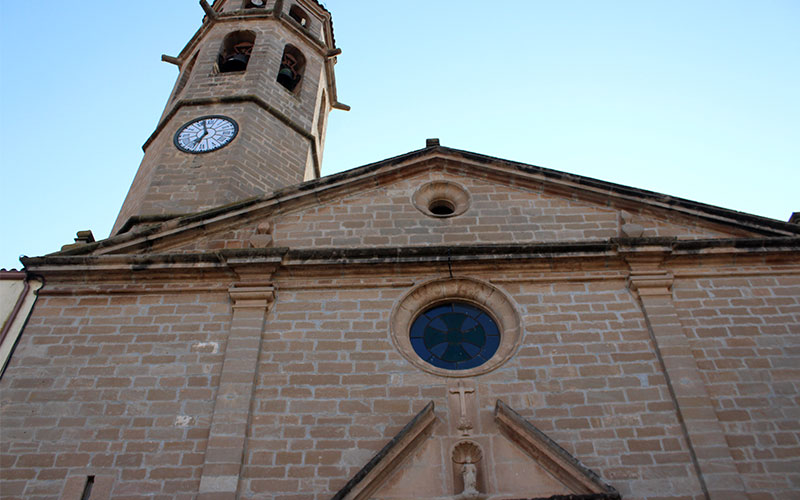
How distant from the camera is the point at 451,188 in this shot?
11172 millimetres

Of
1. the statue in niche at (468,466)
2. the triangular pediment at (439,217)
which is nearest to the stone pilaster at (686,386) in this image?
the triangular pediment at (439,217)

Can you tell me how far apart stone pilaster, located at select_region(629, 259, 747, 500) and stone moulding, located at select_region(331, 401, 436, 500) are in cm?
273

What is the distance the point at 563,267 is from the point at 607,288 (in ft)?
2.03

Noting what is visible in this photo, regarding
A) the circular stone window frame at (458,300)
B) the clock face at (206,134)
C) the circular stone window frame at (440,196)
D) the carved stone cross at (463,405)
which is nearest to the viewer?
the carved stone cross at (463,405)

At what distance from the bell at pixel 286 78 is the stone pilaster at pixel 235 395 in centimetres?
916

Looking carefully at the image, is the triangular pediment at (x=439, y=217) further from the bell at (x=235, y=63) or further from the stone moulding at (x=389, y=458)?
the bell at (x=235, y=63)

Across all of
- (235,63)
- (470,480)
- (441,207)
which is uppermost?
(235,63)

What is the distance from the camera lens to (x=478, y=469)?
755 centimetres

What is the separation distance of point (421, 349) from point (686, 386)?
3038mm

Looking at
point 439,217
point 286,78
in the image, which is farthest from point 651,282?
point 286,78

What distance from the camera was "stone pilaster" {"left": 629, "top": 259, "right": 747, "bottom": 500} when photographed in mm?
7312

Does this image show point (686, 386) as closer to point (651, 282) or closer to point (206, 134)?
point (651, 282)

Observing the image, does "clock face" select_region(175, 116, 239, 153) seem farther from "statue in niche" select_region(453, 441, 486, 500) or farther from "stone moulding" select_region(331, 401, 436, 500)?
"statue in niche" select_region(453, 441, 486, 500)

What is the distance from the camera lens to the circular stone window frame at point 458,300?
8.57m
